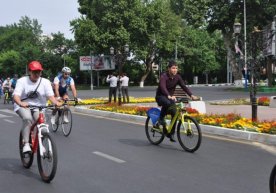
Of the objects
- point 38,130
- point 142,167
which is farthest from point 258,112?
point 38,130

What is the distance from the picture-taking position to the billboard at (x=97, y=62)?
221ft

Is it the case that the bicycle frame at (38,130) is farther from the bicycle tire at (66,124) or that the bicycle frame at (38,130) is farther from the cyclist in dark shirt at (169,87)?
the bicycle tire at (66,124)

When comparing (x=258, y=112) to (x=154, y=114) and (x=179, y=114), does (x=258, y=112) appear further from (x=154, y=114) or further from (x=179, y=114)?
(x=179, y=114)

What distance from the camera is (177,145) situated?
10.2 metres

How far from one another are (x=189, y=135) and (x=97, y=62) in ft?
194

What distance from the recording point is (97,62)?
67688 millimetres

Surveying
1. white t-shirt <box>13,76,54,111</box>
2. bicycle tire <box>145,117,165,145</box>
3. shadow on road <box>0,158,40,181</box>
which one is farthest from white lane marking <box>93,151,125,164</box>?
white t-shirt <box>13,76,54,111</box>

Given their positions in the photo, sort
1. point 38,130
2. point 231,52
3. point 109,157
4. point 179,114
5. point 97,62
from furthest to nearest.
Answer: point 97,62 < point 231,52 < point 179,114 < point 109,157 < point 38,130

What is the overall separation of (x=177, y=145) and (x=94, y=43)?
1801 inches

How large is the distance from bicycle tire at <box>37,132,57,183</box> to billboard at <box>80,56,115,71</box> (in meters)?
60.1

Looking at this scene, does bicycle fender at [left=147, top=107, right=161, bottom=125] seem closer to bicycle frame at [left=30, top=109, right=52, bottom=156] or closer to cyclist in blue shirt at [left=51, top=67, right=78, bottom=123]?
cyclist in blue shirt at [left=51, top=67, right=78, bottom=123]

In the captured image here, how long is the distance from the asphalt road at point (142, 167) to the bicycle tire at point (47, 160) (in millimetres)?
132

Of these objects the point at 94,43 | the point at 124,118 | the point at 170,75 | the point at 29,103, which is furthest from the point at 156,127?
the point at 94,43

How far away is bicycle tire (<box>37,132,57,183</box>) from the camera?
262 inches
